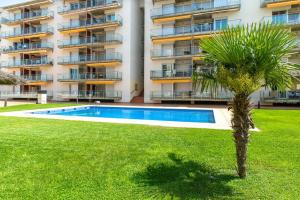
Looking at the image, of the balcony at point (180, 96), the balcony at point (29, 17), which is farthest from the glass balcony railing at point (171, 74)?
the balcony at point (29, 17)

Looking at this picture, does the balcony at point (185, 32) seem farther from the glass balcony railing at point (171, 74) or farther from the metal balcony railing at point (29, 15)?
the metal balcony railing at point (29, 15)

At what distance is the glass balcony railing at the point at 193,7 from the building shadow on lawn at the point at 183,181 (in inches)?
930

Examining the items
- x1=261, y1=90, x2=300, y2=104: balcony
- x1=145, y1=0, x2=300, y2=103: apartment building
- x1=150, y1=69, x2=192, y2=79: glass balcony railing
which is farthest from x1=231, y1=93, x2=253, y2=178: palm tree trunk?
x1=150, y1=69, x2=192, y2=79: glass balcony railing

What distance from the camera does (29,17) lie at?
3544cm

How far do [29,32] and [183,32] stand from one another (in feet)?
77.7

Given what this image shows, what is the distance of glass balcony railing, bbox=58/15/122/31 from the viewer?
30047 millimetres

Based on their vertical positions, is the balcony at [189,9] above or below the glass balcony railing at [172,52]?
above

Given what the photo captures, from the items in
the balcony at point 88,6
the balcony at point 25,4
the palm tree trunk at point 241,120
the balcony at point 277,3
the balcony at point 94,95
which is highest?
the balcony at point 25,4

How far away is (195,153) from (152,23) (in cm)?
2521

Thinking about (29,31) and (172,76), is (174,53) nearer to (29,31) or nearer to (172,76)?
(172,76)

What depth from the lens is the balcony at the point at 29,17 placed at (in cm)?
3447

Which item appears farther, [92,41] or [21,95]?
[21,95]

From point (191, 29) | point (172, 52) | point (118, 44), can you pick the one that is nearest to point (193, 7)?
point (191, 29)

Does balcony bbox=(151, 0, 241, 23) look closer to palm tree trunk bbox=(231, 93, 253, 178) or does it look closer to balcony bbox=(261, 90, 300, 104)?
balcony bbox=(261, 90, 300, 104)
